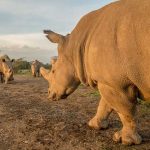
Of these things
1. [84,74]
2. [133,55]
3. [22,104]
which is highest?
[133,55]

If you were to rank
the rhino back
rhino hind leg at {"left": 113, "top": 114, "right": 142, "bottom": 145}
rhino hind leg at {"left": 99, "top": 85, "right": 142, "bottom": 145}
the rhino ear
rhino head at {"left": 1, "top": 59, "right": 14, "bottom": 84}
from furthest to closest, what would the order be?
rhino head at {"left": 1, "top": 59, "right": 14, "bottom": 84}
the rhino ear
rhino hind leg at {"left": 113, "top": 114, "right": 142, "bottom": 145}
rhino hind leg at {"left": 99, "top": 85, "right": 142, "bottom": 145}
the rhino back

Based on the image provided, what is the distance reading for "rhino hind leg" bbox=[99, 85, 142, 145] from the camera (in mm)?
5607

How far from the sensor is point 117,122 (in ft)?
25.1

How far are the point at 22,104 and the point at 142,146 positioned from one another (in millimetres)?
4477

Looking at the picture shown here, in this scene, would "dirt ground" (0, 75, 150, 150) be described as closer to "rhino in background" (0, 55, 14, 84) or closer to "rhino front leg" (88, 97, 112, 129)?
"rhino front leg" (88, 97, 112, 129)

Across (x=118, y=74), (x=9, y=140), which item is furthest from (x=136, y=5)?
(x=9, y=140)

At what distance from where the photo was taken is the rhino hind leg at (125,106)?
561 cm

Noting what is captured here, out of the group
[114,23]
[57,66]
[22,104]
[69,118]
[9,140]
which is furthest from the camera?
[22,104]

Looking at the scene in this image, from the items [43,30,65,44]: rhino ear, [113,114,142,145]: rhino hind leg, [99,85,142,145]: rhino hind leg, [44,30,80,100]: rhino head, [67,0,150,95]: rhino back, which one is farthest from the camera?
[43,30,65,44]: rhino ear

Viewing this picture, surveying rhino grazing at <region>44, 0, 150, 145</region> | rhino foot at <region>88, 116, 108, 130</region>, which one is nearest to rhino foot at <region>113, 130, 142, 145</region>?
rhino grazing at <region>44, 0, 150, 145</region>

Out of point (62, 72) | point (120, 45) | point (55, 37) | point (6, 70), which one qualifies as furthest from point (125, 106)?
point (6, 70)

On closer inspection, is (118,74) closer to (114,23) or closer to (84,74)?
(114,23)

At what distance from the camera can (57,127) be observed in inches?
286

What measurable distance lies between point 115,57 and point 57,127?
96.1 inches
